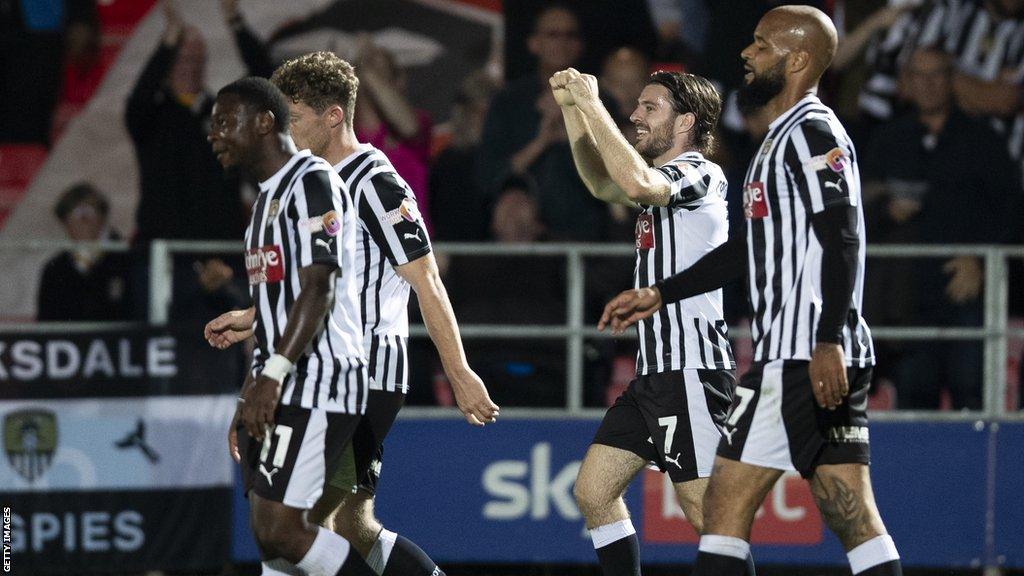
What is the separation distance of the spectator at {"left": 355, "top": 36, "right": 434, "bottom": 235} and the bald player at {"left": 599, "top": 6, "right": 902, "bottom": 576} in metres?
4.53

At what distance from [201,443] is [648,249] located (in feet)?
11.4

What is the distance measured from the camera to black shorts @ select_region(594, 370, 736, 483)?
582cm

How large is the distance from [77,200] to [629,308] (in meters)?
5.19

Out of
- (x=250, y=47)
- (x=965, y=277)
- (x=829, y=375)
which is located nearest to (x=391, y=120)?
(x=250, y=47)

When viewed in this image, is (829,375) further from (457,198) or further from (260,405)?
(457,198)

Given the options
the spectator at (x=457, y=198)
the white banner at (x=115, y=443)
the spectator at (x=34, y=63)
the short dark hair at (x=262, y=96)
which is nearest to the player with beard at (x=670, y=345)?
the short dark hair at (x=262, y=96)

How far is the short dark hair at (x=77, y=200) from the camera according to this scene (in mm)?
9359

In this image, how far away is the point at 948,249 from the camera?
8422mm

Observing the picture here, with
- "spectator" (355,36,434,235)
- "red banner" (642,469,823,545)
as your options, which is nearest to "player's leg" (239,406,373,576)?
"red banner" (642,469,823,545)

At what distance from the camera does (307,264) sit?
4.88 m

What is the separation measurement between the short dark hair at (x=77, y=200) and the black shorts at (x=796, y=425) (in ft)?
18.2

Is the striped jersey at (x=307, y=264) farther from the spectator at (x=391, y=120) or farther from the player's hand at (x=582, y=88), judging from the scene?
the spectator at (x=391, y=120)

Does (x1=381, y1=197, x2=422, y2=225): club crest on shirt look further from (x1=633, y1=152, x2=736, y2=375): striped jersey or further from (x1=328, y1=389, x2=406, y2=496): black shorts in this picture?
(x1=633, y1=152, x2=736, y2=375): striped jersey

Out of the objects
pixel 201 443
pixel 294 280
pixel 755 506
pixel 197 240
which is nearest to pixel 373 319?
pixel 294 280
